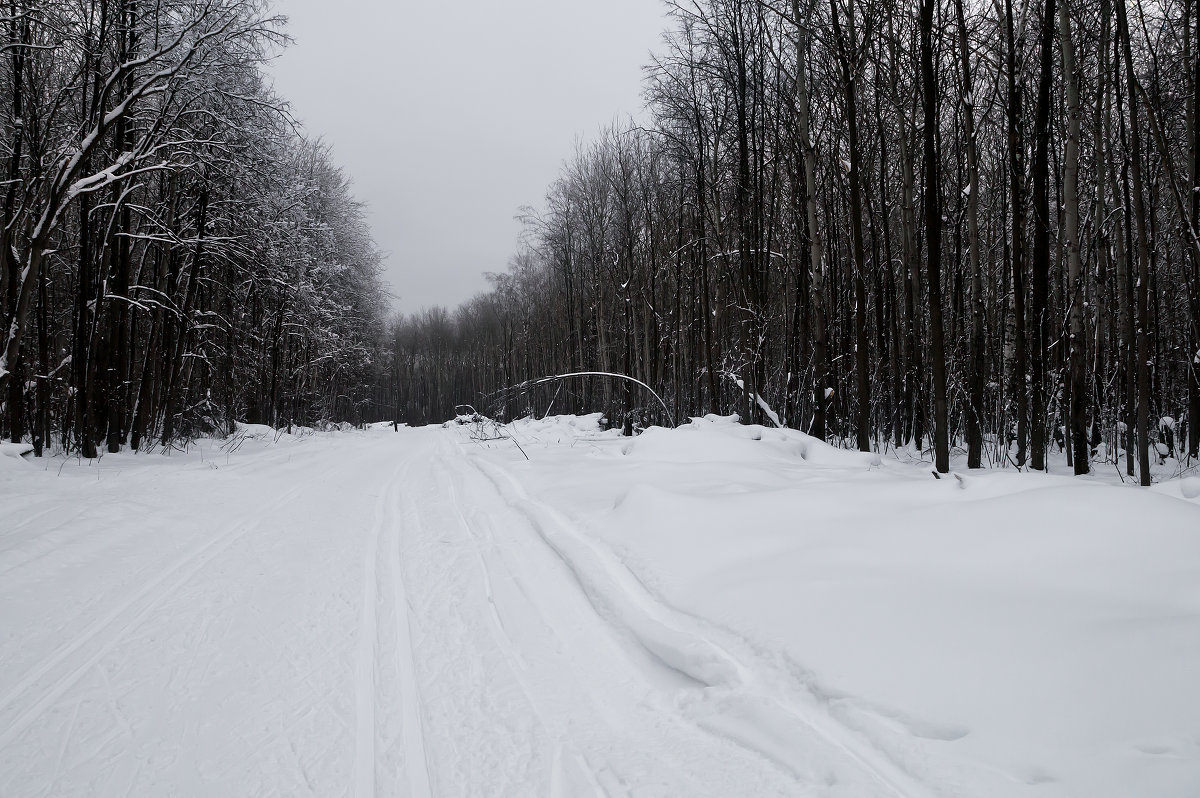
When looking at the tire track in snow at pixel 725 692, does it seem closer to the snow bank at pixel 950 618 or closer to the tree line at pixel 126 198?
the snow bank at pixel 950 618

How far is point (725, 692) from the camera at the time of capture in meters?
2.53

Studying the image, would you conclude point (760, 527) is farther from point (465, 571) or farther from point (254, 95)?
point (254, 95)

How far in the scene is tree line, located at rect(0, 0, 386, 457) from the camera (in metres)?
9.92

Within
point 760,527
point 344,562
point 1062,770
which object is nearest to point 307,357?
Answer: point 344,562

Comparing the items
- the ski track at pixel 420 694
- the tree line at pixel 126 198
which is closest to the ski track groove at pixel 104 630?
the ski track at pixel 420 694

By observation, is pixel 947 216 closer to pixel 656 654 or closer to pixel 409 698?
pixel 656 654

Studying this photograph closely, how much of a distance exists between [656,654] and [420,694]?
46.4 inches

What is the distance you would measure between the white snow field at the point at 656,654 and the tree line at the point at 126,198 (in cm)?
830

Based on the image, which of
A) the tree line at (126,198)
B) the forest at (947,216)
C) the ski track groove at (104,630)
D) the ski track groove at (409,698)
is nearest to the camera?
the ski track groove at (409,698)

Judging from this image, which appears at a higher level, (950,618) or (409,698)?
(950,618)

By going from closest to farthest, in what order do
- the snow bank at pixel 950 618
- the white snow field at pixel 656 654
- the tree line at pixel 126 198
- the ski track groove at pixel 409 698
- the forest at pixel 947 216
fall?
the snow bank at pixel 950 618, the white snow field at pixel 656 654, the ski track groove at pixel 409 698, the forest at pixel 947 216, the tree line at pixel 126 198

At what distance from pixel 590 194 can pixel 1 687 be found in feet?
88.2

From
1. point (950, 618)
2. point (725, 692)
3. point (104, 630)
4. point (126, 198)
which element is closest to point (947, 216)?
point (950, 618)

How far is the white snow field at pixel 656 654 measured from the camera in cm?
196
